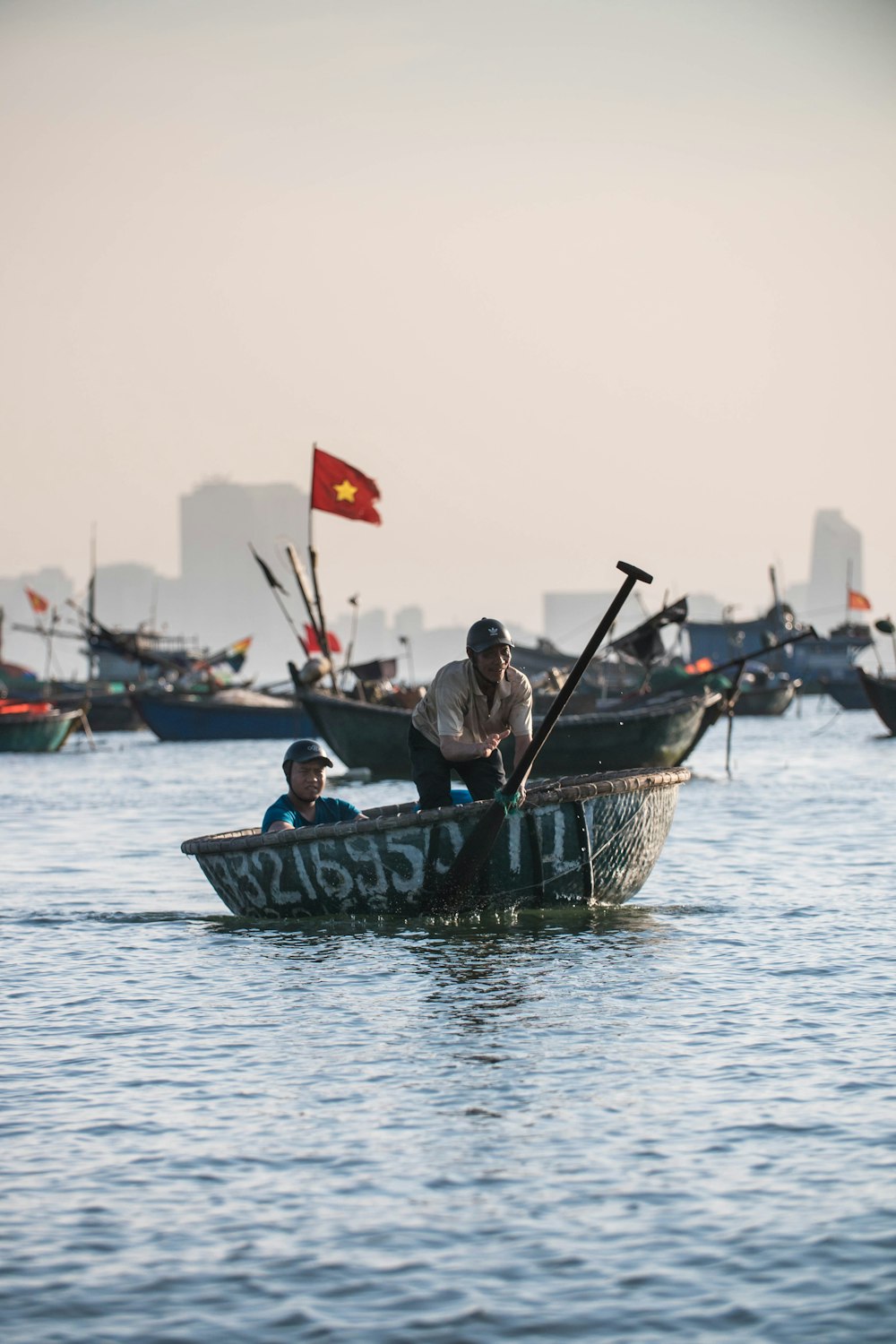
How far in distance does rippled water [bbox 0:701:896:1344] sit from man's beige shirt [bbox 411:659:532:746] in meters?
1.37

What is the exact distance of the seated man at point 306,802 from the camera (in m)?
11.8

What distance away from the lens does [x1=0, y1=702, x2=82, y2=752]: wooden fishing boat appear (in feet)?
158

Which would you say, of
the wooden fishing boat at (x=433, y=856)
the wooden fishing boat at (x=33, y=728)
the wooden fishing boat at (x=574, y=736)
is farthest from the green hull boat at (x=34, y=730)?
the wooden fishing boat at (x=433, y=856)

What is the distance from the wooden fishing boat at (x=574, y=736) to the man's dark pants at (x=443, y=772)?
46.1 feet

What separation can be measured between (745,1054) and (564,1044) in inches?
32.1

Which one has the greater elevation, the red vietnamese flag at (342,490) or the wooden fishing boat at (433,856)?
the red vietnamese flag at (342,490)

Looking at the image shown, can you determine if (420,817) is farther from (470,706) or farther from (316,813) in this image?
(316,813)

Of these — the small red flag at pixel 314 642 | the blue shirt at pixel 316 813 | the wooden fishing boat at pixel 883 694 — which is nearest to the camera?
the blue shirt at pixel 316 813

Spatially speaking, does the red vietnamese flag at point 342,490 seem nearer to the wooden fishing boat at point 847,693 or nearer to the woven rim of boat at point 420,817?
the woven rim of boat at point 420,817

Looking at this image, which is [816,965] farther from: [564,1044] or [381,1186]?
[381,1186]

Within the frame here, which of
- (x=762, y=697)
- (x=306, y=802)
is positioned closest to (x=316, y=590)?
(x=306, y=802)

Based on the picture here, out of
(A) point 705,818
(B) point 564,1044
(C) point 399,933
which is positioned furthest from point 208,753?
(B) point 564,1044

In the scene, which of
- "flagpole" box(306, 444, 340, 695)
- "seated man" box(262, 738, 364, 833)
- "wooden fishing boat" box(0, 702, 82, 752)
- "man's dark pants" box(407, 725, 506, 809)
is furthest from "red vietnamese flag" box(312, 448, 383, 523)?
"wooden fishing boat" box(0, 702, 82, 752)

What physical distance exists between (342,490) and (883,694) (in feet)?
90.4
